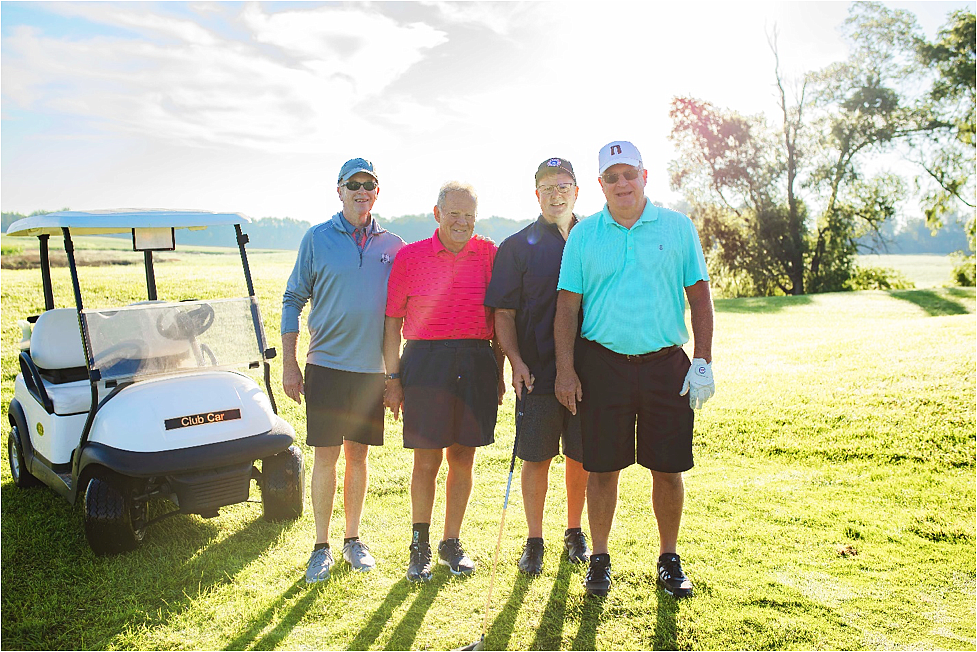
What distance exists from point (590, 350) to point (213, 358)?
8.00 feet

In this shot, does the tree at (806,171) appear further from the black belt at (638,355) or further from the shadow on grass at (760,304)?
the black belt at (638,355)

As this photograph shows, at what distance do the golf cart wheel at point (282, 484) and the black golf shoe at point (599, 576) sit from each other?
6.02 ft

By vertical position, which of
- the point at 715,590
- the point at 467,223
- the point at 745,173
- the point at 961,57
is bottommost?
the point at 715,590

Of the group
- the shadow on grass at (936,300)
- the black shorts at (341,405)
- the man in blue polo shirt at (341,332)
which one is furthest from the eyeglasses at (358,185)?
the shadow on grass at (936,300)

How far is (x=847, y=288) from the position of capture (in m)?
26.3

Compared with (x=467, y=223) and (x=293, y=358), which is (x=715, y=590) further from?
(x=293, y=358)

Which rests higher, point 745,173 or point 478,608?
point 745,173

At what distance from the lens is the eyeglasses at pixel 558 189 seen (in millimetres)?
3445

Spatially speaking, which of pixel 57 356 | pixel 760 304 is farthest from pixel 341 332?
pixel 760 304

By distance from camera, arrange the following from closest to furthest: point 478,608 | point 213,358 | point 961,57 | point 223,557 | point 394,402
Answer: point 478,608 < point 394,402 < point 223,557 < point 213,358 < point 961,57

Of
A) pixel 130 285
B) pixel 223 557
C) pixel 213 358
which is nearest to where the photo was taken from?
pixel 223 557

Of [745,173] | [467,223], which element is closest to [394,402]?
[467,223]

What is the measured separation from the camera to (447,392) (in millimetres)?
3432

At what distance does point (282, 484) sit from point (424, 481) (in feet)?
3.67
